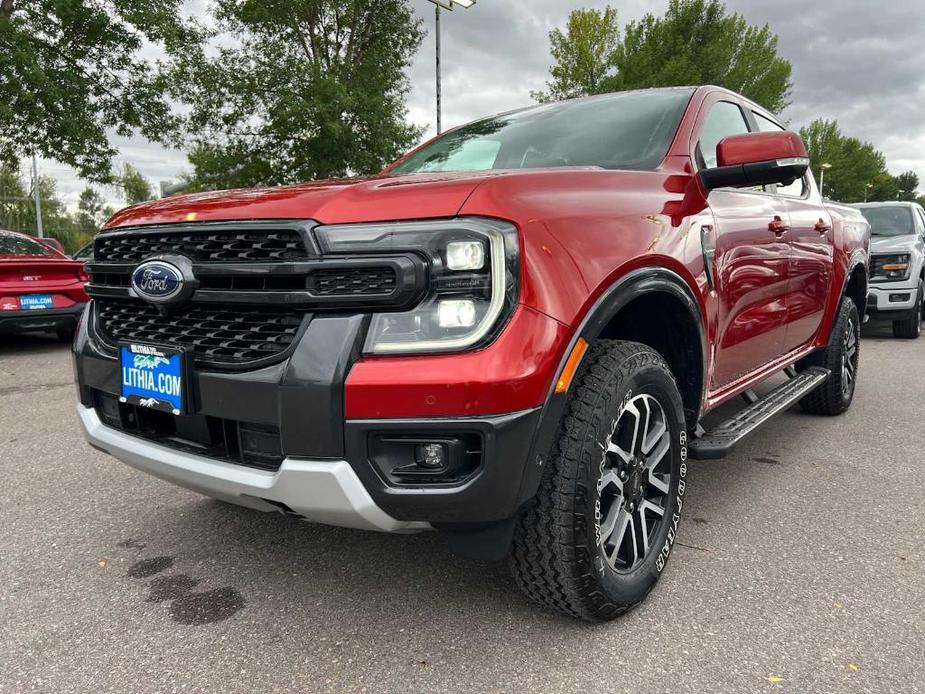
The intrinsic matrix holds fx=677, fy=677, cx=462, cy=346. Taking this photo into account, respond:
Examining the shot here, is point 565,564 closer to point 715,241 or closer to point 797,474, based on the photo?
point 715,241

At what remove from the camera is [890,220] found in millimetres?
8844

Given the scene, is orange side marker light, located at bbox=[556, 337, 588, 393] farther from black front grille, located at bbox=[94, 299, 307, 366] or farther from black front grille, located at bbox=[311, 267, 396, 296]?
black front grille, located at bbox=[94, 299, 307, 366]

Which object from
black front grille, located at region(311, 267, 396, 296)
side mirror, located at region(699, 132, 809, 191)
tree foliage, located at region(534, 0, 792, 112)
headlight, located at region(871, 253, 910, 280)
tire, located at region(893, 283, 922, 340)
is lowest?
tire, located at region(893, 283, 922, 340)

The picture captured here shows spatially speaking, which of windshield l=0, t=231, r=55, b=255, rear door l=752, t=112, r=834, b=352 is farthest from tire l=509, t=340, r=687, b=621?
windshield l=0, t=231, r=55, b=255

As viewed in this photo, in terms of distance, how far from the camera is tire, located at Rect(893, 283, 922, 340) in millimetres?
7922

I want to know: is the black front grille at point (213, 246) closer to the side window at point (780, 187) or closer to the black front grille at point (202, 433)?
the black front grille at point (202, 433)

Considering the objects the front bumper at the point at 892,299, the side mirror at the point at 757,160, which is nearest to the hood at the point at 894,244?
the front bumper at the point at 892,299

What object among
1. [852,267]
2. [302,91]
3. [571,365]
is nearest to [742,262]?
[571,365]

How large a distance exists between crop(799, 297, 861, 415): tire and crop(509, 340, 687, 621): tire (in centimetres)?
245

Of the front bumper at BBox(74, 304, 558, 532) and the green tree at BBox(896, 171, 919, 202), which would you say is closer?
the front bumper at BBox(74, 304, 558, 532)

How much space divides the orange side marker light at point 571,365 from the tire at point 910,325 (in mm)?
7904

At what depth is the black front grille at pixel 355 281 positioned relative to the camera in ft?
5.17

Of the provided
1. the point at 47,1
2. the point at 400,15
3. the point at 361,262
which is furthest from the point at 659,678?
the point at 400,15

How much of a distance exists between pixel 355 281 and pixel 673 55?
81.0ft
